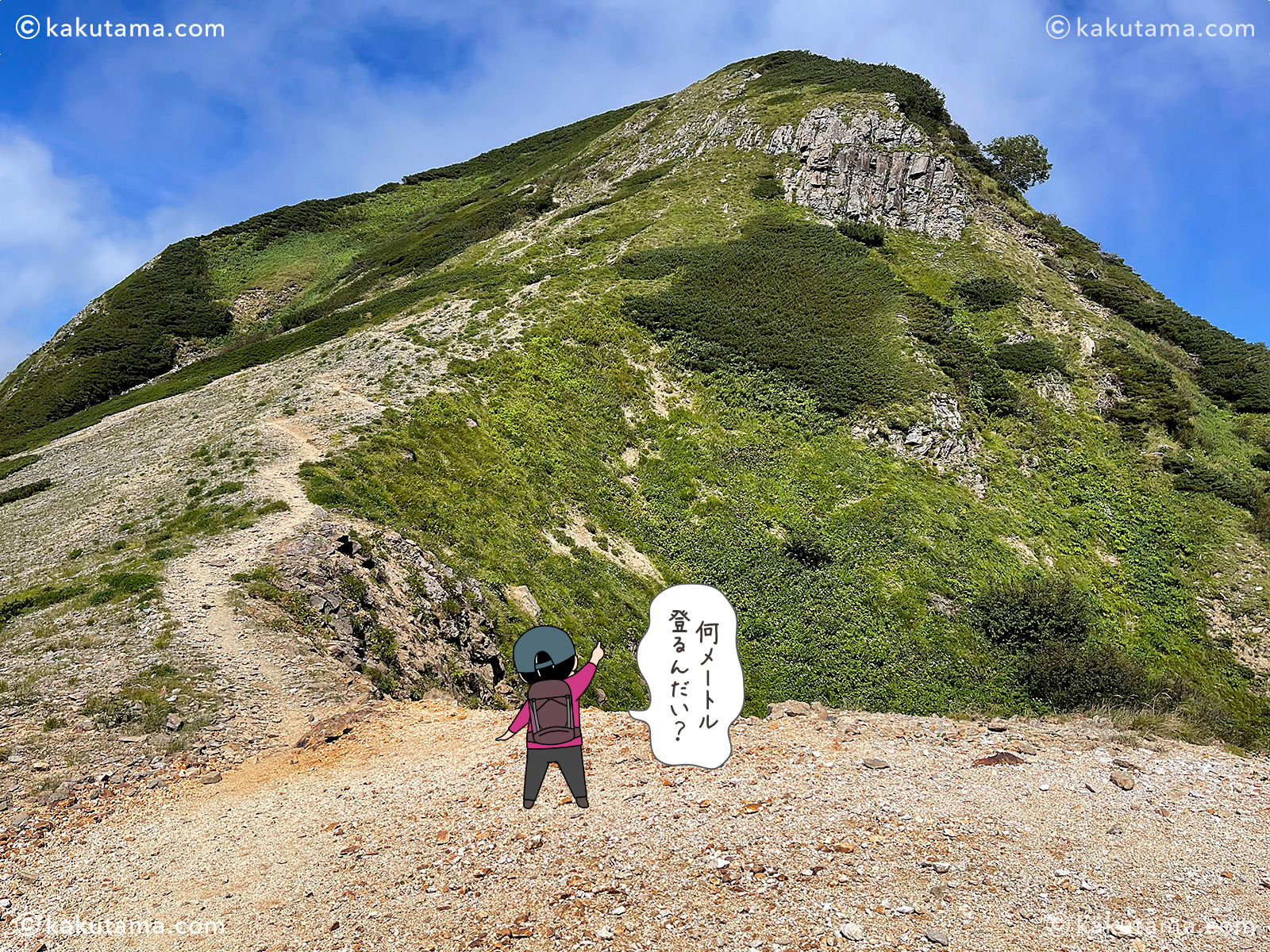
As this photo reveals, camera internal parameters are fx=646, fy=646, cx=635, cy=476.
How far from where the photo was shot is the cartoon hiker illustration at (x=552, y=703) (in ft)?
26.3

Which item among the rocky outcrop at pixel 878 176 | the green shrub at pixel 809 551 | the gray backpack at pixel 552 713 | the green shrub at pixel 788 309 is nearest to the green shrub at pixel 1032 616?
the green shrub at pixel 809 551

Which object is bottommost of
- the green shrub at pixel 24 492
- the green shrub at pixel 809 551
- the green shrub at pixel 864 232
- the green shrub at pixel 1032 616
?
the green shrub at pixel 1032 616

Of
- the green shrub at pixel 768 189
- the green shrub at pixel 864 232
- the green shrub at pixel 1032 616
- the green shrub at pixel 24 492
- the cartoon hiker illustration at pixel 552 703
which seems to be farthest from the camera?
the green shrub at pixel 768 189

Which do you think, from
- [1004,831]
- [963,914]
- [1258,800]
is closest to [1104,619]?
[1258,800]

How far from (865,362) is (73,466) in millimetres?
43206

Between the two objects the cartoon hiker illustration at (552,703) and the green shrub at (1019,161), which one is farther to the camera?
the green shrub at (1019,161)

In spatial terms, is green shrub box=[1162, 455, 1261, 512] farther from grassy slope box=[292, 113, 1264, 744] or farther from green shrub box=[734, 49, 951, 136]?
green shrub box=[734, 49, 951, 136]

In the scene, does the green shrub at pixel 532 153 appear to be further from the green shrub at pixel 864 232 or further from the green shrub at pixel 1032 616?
the green shrub at pixel 1032 616

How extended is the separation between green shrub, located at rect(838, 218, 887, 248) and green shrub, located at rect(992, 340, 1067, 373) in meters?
14.7

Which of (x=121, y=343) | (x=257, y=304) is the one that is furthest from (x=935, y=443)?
(x=257, y=304)

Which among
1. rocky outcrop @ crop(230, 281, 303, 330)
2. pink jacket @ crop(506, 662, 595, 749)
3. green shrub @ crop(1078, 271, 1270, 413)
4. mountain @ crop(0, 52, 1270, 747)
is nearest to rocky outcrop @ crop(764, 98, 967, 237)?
mountain @ crop(0, 52, 1270, 747)

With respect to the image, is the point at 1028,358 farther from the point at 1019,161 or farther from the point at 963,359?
the point at 1019,161

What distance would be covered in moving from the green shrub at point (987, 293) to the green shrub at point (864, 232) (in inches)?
299

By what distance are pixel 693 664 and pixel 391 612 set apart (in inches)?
466
